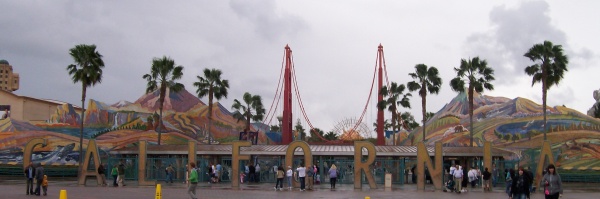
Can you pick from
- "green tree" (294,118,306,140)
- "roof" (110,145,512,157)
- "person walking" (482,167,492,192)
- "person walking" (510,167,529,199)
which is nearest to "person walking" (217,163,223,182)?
"roof" (110,145,512,157)

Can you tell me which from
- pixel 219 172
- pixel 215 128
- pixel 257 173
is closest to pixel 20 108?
pixel 215 128

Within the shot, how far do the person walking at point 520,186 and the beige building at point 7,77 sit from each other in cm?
16329

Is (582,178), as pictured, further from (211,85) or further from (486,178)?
(211,85)

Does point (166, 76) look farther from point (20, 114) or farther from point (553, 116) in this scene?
point (553, 116)

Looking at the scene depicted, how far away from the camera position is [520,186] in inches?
727

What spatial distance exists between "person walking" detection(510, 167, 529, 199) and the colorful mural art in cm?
3423

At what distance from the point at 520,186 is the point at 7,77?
16993cm

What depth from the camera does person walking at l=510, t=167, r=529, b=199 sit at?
18.4m

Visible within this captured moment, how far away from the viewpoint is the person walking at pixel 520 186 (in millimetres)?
18375

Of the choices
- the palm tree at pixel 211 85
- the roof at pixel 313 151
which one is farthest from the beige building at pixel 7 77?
the roof at pixel 313 151

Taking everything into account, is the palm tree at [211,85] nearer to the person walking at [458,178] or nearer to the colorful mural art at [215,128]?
the colorful mural art at [215,128]

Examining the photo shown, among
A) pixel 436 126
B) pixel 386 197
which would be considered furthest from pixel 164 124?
pixel 386 197

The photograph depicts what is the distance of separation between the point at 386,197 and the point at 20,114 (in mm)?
56751

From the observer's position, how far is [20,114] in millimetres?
72688
